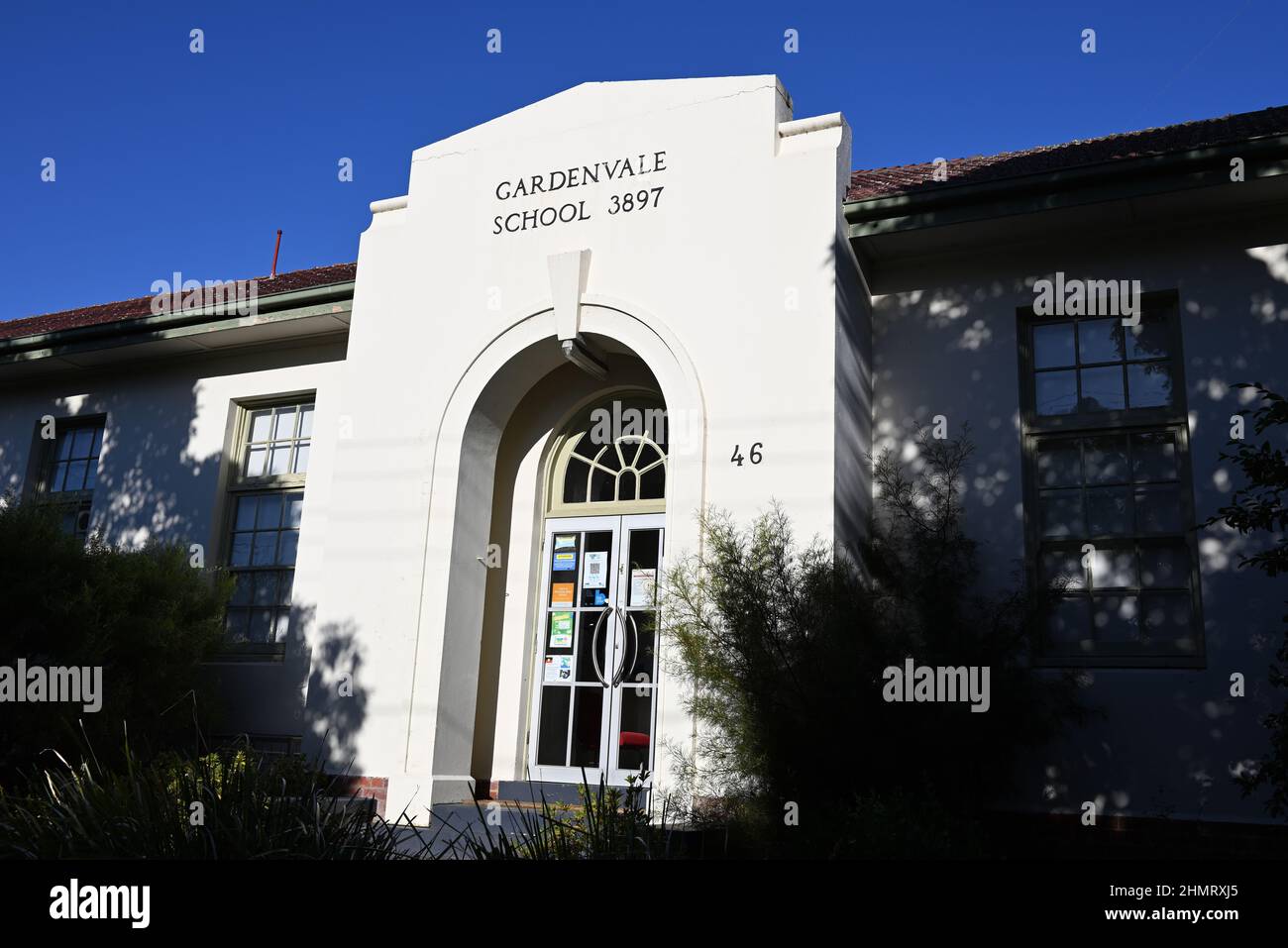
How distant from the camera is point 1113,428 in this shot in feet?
28.5

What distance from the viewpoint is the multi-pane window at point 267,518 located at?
38.2 ft

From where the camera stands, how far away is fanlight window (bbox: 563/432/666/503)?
10.2 meters

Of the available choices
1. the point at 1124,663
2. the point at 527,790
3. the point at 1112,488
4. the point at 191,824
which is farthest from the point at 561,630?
the point at 191,824

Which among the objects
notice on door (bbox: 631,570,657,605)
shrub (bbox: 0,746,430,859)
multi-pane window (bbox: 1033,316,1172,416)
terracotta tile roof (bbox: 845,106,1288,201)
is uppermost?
terracotta tile roof (bbox: 845,106,1288,201)

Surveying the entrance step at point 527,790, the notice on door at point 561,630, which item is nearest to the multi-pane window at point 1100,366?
the notice on door at point 561,630

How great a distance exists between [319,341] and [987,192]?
7.26 metres

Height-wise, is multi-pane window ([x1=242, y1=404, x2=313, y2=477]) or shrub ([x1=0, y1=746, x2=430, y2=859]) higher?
multi-pane window ([x1=242, y1=404, x2=313, y2=477])

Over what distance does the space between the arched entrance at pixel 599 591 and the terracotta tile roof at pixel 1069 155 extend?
3117 mm

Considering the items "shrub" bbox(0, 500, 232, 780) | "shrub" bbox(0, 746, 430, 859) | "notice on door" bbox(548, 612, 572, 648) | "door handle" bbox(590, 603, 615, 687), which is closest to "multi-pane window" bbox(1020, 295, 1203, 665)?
"door handle" bbox(590, 603, 615, 687)

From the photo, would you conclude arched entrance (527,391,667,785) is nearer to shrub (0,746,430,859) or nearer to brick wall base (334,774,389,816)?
brick wall base (334,774,389,816)

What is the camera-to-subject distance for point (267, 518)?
39.5ft

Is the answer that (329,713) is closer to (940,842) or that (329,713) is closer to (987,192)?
(940,842)

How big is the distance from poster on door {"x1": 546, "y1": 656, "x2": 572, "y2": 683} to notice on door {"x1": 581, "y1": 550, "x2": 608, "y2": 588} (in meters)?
0.70
